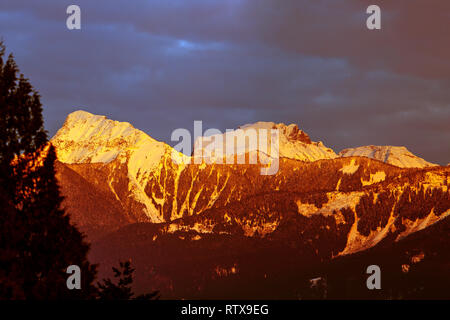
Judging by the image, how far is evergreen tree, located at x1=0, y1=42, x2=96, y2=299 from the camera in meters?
60.2

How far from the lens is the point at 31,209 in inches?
2527

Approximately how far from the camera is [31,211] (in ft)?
210

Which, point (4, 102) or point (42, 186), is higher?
point (4, 102)

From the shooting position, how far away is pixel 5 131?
65125 mm

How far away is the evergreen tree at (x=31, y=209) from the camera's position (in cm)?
6019
